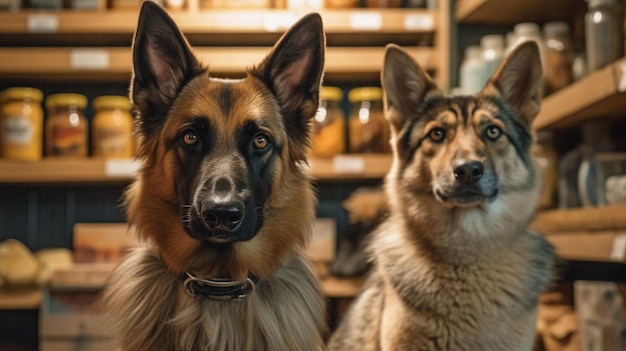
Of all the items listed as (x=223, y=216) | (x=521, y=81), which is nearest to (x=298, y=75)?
(x=223, y=216)

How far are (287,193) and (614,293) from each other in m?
1.41

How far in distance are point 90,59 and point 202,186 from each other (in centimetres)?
221

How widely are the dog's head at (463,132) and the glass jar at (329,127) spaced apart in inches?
47.5

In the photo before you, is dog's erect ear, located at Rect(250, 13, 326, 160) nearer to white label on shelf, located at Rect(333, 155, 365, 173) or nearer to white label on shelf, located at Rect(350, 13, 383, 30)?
white label on shelf, located at Rect(333, 155, 365, 173)

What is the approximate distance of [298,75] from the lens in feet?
5.95

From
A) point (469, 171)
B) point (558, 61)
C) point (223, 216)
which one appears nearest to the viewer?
point (223, 216)

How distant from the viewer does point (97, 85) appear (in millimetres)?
4016

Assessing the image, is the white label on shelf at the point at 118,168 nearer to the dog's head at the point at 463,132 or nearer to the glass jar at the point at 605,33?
the dog's head at the point at 463,132

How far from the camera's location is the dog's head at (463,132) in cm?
209

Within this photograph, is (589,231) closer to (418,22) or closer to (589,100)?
(589,100)

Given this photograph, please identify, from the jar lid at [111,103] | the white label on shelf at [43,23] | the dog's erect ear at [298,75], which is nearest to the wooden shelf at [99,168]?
the jar lid at [111,103]

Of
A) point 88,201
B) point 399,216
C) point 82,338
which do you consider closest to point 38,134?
point 88,201

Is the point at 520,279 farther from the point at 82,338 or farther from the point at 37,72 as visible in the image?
the point at 37,72

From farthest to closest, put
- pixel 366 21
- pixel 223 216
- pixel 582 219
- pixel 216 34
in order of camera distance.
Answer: pixel 216 34, pixel 366 21, pixel 582 219, pixel 223 216
